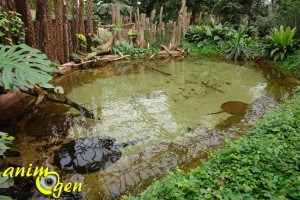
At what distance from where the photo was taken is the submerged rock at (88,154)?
3.10 m

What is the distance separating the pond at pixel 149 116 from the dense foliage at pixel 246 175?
84cm

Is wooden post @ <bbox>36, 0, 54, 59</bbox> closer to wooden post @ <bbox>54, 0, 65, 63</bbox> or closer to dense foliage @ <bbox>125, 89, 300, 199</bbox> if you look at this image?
wooden post @ <bbox>54, 0, 65, 63</bbox>

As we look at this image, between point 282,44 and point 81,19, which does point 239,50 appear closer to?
point 282,44

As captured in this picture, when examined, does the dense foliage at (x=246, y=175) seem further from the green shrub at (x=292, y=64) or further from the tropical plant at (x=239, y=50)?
the tropical plant at (x=239, y=50)

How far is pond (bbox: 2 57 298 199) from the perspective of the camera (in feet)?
10.3

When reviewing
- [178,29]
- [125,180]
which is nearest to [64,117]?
[125,180]

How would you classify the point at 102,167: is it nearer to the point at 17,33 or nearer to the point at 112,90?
the point at 112,90

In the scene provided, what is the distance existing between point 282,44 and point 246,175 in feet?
24.9

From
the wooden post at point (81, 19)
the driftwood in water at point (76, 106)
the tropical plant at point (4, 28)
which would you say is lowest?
the driftwood in water at point (76, 106)

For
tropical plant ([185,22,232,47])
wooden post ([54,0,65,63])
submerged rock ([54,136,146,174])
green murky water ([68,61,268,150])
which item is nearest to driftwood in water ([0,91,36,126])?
green murky water ([68,61,268,150])

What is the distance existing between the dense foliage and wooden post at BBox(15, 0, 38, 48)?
4.89 metres

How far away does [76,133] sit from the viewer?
Answer: 3877 mm

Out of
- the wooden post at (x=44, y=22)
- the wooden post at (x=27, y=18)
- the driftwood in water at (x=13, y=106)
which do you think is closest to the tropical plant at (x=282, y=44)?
the wooden post at (x=44, y=22)

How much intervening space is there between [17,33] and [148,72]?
3.62 m
